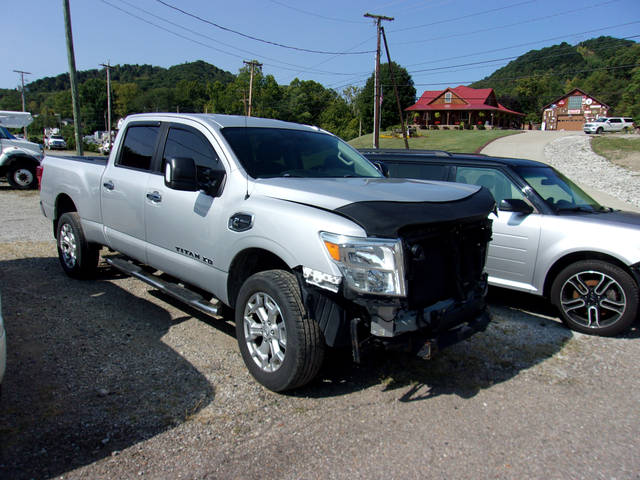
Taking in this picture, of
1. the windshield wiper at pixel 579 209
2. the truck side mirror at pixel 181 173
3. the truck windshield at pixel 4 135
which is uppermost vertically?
the truck windshield at pixel 4 135

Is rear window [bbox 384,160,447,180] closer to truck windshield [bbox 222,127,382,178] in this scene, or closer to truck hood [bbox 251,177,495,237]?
truck windshield [bbox 222,127,382,178]

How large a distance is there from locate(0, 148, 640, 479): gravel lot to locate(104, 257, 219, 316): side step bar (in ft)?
1.42

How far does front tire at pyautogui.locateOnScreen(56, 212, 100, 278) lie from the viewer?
5.80 metres

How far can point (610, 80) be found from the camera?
97.9 metres

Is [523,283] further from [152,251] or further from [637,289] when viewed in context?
[152,251]

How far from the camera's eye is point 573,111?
88.8m

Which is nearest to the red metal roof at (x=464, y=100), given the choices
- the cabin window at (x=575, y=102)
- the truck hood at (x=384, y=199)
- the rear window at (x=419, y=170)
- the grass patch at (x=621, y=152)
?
the cabin window at (x=575, y=102)

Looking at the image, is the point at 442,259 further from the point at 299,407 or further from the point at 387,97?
the point at 387,97

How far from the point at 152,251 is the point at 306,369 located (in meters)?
2.22

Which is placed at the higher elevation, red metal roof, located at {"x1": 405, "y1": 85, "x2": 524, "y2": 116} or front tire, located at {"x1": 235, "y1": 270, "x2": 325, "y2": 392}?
red metal roof, located at {"x1": 405, "y1": 85, "x2": 524, "y2": 116}

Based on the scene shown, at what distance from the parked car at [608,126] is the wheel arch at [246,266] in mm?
58383

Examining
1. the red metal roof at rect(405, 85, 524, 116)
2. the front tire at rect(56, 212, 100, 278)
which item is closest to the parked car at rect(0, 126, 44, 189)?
the front tire at rect(56, 212, 100, 278)

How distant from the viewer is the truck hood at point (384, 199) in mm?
3006

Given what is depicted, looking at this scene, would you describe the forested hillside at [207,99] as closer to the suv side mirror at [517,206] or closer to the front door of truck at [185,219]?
the suv side mirror at [517,206]
